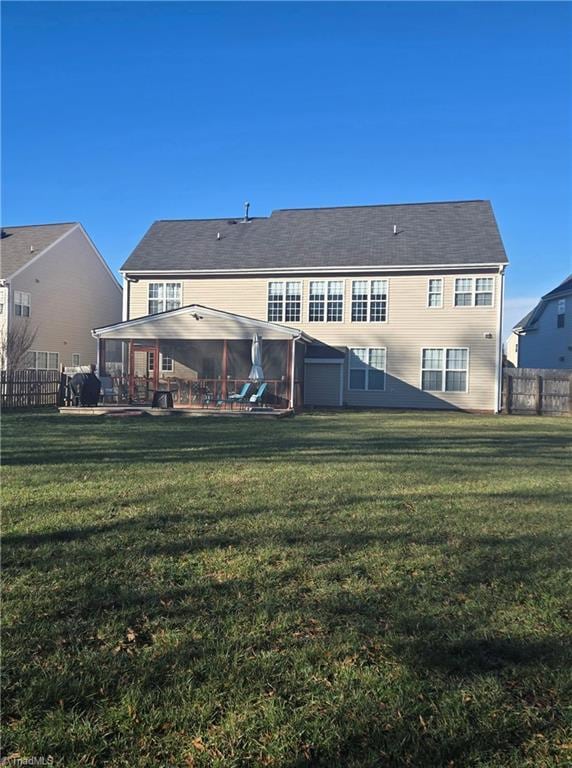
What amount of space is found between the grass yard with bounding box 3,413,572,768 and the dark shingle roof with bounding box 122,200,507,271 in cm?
1640

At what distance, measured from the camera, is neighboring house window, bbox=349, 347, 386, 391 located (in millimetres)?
21969

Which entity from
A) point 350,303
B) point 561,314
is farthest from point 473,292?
point 561,314

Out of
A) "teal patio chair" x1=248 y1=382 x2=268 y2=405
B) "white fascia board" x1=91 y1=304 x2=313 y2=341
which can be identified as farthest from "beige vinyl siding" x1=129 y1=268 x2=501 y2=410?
"teal patio chair" x1=248 y1=382 x2=268 y2=405

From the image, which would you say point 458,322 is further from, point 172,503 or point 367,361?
point 172,503

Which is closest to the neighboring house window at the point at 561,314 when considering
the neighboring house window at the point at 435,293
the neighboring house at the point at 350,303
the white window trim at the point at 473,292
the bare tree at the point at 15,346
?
the neighboring house at the point at 350,303

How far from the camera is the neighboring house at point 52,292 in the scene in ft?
82.3

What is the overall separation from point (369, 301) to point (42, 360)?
51.1 feet

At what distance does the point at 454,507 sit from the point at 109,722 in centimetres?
414

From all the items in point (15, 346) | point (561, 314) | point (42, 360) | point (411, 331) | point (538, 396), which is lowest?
point (538, 396)

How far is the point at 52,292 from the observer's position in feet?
89.9

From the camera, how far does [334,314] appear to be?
2242cm

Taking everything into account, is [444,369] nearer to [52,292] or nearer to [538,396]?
[538,396]

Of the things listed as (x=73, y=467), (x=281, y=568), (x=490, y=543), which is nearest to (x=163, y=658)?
(x=281, y=568)

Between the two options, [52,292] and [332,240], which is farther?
[52,292]
